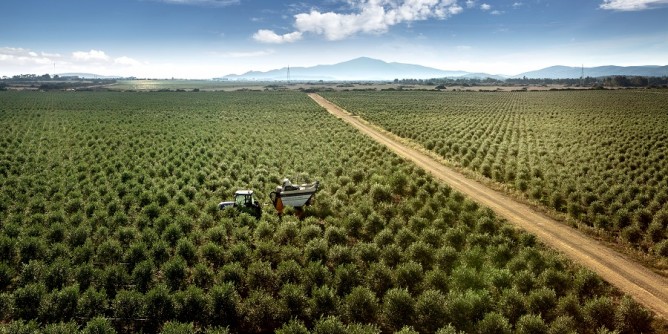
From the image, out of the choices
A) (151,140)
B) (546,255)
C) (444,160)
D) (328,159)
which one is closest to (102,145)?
(151,140)

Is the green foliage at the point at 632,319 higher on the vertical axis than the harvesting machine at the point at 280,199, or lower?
lower

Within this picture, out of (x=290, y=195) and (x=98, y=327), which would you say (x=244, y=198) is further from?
(x=98, y=327)

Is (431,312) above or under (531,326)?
under

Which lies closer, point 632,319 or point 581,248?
point 632,319

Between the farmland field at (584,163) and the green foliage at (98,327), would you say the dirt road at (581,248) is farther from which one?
the green foliage at (98,327)

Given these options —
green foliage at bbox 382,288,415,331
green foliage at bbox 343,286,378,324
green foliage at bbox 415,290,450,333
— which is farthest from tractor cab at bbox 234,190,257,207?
green foliage at bbox 415,290,450,333

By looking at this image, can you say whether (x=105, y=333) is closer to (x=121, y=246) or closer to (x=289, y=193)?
(x=121, y=246)


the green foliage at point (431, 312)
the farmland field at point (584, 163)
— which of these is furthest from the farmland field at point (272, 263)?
the farmland field at point (584, 163)

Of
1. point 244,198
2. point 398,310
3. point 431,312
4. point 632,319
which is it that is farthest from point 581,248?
point 244,198
